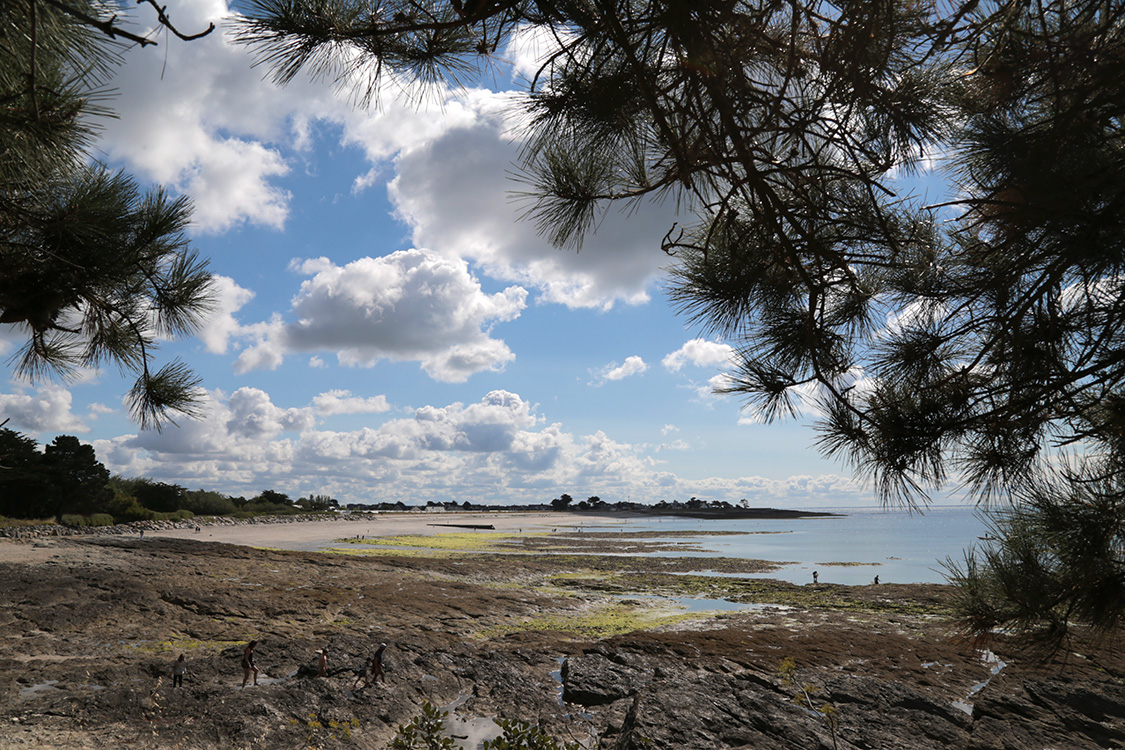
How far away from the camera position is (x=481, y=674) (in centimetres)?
785

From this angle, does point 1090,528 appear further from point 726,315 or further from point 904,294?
point 726,315

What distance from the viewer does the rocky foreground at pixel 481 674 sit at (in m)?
5.91

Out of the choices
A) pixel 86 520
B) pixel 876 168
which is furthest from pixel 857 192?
pixel 86 520

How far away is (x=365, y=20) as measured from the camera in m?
2.87

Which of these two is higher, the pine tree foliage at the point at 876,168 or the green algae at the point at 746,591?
the pine tree foliage at the point at 876,168

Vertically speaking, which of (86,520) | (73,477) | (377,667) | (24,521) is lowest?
(86,520)

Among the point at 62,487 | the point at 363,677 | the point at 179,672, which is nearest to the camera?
the point at 179,672

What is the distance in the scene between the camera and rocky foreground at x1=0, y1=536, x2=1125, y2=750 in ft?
19.4

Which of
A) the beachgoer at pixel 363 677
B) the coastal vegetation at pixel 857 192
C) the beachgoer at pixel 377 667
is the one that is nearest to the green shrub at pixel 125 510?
the beachgoer at pixel 363 677

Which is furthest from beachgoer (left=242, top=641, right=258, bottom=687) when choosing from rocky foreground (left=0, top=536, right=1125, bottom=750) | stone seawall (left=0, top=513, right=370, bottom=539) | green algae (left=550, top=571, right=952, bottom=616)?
stone seawall (left=0, top=513, right=370, bottom=539)

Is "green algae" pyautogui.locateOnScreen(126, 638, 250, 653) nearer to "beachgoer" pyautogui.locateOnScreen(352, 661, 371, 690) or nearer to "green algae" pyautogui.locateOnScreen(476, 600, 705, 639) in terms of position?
"beachgoer" pyautogui.locateOnScreen(352, 661, 371, 690)

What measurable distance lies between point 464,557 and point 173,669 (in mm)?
18171

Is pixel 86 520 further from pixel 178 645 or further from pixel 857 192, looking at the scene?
pixel 857 192

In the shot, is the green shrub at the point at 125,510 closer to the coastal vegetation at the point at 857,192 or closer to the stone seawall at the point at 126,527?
the stone seawall at the point at 126,527
